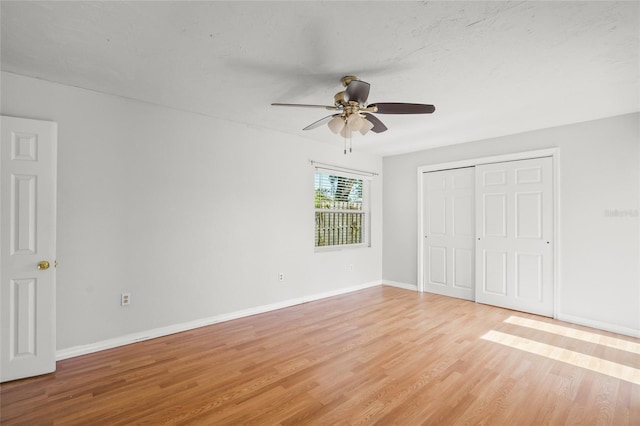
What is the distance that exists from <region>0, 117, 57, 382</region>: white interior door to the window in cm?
319

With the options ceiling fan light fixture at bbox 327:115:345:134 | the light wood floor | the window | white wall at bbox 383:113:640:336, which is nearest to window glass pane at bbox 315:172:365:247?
the window

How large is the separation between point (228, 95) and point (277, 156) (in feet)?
4.43

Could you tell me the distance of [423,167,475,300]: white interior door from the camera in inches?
190

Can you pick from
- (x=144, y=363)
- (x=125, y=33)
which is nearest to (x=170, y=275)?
(x=144, y=363)

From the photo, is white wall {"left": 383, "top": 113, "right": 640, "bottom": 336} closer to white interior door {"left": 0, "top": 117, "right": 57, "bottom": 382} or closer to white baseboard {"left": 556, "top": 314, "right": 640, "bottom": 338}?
white baseboard {"left": 556, "top": 314, "right": 640, "bottom": 338}

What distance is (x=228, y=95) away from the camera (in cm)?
304

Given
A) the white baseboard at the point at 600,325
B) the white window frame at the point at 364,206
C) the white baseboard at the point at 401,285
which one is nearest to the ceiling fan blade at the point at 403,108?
the white window frame at the point at 364,206

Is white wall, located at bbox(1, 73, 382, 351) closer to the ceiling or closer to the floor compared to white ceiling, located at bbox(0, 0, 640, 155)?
closer to the floor

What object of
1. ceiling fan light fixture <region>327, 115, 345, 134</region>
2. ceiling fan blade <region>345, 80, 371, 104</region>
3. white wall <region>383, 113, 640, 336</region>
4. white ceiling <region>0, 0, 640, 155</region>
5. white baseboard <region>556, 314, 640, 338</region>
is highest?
white ceiling <region>0, 0, 640, 155</region>

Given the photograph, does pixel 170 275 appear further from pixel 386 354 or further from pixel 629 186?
pixel 629 186

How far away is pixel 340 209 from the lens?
17.2 ft

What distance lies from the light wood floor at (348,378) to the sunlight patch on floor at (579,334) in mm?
19

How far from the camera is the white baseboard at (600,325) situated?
338 cm

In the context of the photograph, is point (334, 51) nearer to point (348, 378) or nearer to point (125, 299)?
point (348, 378)
